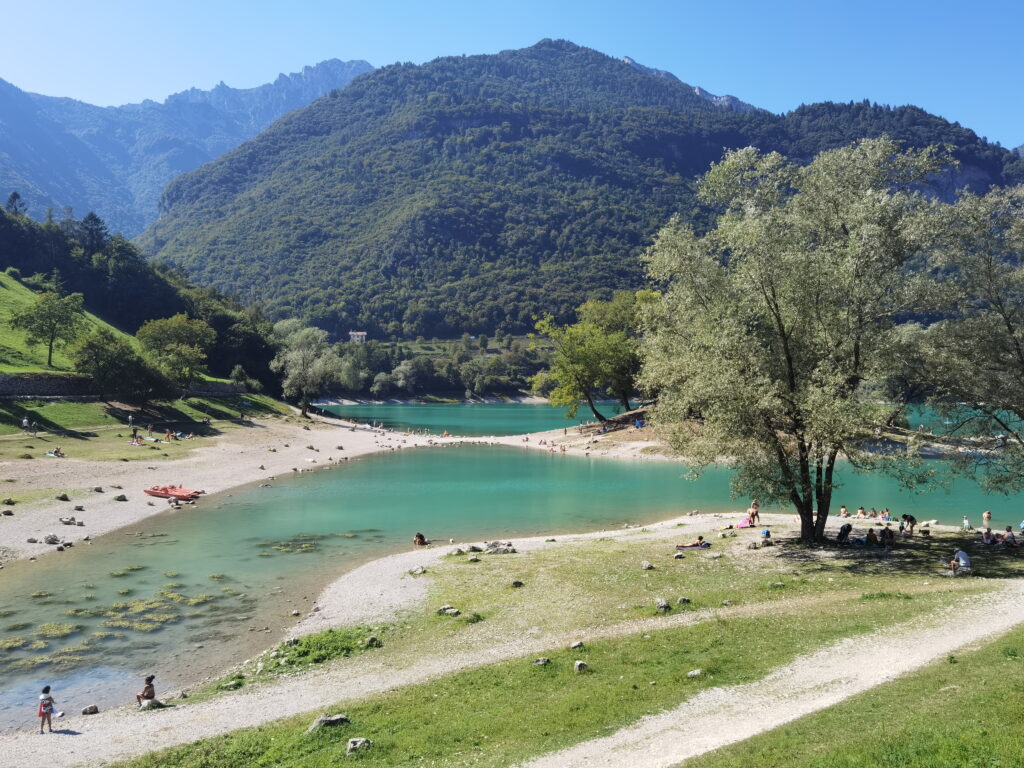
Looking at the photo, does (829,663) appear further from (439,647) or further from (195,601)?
(195,601)

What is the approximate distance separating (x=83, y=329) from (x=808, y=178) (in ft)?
312

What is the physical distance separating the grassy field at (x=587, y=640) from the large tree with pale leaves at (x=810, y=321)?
4.69 metres

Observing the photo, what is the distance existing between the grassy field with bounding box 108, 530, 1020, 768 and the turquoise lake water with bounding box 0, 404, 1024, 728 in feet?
16.4

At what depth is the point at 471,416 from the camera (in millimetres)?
148875

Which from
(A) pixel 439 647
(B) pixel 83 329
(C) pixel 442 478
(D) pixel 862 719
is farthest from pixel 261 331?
(D) pixel 862 719

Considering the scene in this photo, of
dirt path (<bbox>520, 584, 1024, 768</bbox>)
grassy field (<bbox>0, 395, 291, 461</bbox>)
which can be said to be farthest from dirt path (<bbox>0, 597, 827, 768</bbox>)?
grassy field (<bbox>0, 395, 291, 461</bbox>)

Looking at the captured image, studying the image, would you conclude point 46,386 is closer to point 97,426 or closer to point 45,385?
point 45,385

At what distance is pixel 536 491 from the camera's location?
5816 cm

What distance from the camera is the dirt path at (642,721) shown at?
13.0m

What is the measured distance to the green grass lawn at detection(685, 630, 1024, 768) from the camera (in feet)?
33.3

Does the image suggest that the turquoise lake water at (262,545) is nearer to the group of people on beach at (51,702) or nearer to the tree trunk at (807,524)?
the group of people on beach at (51,702)

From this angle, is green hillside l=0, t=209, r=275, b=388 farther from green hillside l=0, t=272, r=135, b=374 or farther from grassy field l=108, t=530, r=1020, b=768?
grassy field l=108, t=530, r=1020, b=768

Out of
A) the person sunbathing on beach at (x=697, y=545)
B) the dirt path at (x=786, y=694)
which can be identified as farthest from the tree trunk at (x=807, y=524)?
the dirt path at (x=786, y=694)

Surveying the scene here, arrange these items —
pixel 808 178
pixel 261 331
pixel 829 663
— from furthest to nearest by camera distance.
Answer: pixel 261 331, pixel 808 178, pixel 829 663
